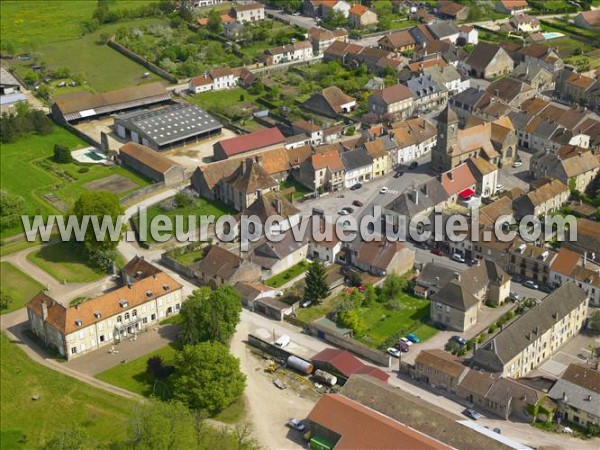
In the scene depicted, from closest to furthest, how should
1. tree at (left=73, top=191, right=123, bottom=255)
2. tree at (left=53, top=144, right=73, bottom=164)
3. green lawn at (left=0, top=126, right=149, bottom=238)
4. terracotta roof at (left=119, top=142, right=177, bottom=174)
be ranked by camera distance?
tree at (left=73, top=191, right=123, bottom=255) < green lawn at (left=0, top=126, right=149, bottom=238) < terracotta roof at (left=119, top=142, right=177, bottom=174) < tree at (left=53, top=144, right=73, bottom=164)

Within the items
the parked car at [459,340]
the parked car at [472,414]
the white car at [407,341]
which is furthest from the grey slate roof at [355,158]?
the parked car at [472,414]

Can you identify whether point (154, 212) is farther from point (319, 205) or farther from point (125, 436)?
point (125, 436)

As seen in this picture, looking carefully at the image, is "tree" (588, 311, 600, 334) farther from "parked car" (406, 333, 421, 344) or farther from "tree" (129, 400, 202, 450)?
"tree" (129, 400, 202, 450)

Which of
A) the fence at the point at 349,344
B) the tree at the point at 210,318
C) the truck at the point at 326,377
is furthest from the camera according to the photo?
the tree at the point at 210,318

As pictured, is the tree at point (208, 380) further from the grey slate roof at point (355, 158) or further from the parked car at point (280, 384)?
the grey slate roof at point (355, 158)

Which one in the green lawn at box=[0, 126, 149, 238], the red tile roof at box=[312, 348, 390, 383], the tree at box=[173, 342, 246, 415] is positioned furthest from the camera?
the green lawn at box=[0, 126, 149, 238]

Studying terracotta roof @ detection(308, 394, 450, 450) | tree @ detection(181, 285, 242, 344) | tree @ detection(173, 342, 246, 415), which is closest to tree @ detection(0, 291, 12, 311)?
tree @ detection(181, 285, 242, 344)

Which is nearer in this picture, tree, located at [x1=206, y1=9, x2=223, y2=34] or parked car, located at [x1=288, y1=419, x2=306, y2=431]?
parked car, located at [x1=288, y1=419, x2=306, y2=431]

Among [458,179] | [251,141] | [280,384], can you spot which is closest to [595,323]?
[458,179]
